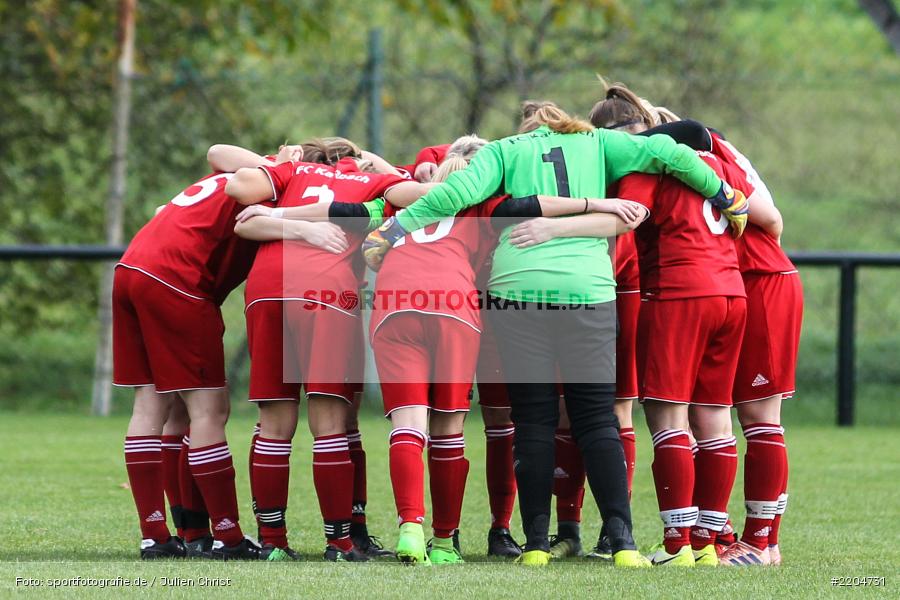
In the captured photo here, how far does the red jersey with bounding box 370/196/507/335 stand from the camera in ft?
14.7

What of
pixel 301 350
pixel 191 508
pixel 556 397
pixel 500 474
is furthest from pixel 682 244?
pixel 191 508

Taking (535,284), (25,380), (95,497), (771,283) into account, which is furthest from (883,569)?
(25,380)

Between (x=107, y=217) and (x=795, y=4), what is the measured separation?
22.5 ft

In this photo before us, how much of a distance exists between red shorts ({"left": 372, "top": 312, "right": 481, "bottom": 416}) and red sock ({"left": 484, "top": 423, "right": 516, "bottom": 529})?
585mm

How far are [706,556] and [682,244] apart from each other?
3.62 feet

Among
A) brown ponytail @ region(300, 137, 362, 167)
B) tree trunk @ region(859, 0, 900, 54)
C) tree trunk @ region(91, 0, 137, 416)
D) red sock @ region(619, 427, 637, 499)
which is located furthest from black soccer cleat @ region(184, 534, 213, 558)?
tree trunk @ region(859, 0, 900, 54)

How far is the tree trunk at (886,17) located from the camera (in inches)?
376

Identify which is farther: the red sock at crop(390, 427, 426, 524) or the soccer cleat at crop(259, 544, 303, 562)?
the soccer cleat at crop(259, 544, 303, 562)

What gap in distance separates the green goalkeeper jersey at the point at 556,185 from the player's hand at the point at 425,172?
1.64ft

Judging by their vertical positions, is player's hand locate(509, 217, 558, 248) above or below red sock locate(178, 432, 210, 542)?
above

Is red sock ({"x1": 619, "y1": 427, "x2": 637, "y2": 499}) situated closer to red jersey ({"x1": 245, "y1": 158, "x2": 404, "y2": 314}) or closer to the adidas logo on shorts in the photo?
red jersey ({"x1": 245, "y1": 158, "x2": 404, "y2": 314})

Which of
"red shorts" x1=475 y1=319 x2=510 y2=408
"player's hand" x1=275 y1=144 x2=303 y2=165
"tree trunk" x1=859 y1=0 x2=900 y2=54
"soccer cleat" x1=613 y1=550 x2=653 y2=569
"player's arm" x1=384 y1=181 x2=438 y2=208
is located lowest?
"soccer cleat" x1=613 y1=550 x2=653 y2=569

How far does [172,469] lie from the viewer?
5160 mm

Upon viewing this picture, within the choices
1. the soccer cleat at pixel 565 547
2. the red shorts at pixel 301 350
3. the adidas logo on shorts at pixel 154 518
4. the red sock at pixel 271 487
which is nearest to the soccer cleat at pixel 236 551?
the red sock at pixel 271 487
